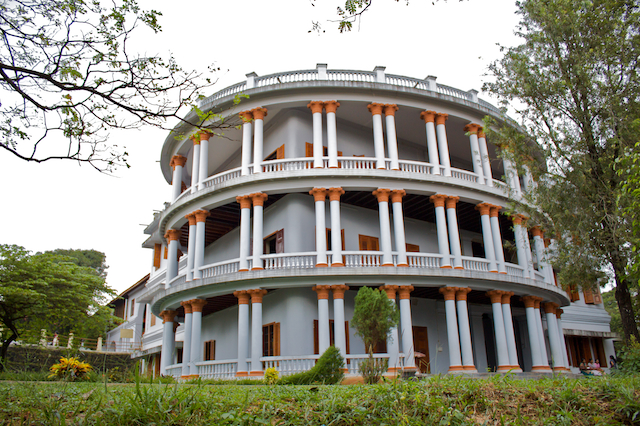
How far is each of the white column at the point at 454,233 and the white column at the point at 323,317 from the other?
5.33m

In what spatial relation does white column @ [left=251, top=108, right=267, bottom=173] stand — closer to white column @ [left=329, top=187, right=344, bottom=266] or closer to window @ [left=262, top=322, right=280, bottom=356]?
white column @ [left=329, top=187, right=344, bottom=266]

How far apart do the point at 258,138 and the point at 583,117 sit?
12.0 metres

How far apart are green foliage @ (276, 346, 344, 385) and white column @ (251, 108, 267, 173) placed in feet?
29.7

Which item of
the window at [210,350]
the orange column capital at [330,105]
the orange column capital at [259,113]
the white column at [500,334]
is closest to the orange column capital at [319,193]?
the orange column capital at [330,105]

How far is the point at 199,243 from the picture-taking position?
21281mm

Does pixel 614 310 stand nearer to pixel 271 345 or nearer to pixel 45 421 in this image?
pixel 271 345

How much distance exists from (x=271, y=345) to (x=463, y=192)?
10.3 m

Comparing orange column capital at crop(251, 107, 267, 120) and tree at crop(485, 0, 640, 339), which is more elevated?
orange column capital at crop(251, 107, 267, 120)

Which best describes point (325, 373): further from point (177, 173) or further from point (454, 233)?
point (177, 173)

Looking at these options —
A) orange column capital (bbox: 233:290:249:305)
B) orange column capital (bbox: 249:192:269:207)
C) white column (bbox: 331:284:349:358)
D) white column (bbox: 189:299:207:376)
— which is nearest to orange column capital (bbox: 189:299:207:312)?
white column (bbox: 189:299:207:376)

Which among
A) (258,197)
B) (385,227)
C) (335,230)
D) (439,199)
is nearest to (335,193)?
(335,230)

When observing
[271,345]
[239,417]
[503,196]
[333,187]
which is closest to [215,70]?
[239,417]

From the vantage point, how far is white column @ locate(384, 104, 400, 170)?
20.5 m

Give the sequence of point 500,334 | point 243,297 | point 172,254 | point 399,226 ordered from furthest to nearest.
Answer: point 172,254, point 500,334, point 399,226, point 243,297
